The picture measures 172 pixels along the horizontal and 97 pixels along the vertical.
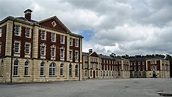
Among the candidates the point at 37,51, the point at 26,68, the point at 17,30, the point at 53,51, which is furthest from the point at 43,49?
the point at 17,30

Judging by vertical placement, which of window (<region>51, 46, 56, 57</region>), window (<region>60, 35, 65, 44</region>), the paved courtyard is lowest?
the paved courtyard

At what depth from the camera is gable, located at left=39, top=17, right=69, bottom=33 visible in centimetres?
4522

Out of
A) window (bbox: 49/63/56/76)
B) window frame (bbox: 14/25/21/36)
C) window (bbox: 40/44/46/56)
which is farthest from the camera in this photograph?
window (bbox: 49/63/56/76)

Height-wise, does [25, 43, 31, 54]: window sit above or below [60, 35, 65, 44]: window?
below

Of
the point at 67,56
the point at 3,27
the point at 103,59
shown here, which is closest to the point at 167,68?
the point at 103,59

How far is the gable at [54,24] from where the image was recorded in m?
45.2

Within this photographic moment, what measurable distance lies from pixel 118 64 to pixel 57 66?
6165 centimetres

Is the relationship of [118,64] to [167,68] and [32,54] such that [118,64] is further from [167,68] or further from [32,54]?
[32,54]

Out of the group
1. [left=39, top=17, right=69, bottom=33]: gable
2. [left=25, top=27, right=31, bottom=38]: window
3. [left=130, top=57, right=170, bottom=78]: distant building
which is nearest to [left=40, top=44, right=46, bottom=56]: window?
[left=25, top=27, right=31, bottom=38]: window

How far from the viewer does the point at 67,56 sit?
163 feet

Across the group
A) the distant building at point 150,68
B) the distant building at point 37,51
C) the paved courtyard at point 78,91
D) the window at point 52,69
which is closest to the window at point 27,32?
the distant building at point 37,51

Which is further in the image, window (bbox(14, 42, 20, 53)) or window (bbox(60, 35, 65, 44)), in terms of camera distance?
window (bbox(60, 35, 65, 44))

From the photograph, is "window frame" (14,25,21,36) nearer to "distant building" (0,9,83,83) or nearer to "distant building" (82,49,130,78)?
"distant building" (0,9,83,83)

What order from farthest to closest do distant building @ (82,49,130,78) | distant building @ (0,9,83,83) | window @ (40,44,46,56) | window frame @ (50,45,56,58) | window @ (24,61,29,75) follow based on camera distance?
distant building @ (82,49,130,78), window frame @ (50,45,56,58), window @ (40,44,46,56), window @ (24,61,29,75), distant building @ (0,9,83,83)
